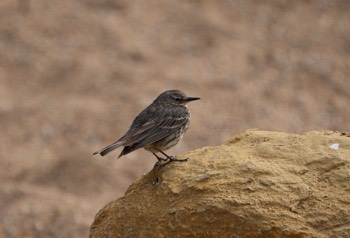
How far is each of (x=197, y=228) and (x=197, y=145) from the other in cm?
775

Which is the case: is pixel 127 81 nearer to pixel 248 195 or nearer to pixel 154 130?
pixel 154 130

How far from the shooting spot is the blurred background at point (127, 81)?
1394 centimetres

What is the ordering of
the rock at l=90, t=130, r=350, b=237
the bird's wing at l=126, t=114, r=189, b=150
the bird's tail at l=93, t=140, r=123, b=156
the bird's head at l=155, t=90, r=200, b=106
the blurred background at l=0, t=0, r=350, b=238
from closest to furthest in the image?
the rock at l=90, t=130, r=350, b=237 → the bird's tail at l=93, t=140, r=123, b=156 → the bird's wing at l=126, t=114, r=189, b=150 → the bird's head at l=155, t=90, r=200, b=106 → the blurred background at l=0, t=0, r=350, b=238

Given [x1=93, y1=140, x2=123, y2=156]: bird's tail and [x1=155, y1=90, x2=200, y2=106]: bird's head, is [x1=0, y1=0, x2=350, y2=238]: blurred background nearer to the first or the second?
[x1=155, y1=90, x2=200, y2=106]: bird's head

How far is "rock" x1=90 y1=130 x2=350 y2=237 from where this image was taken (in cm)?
699

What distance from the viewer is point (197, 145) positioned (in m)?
14.9

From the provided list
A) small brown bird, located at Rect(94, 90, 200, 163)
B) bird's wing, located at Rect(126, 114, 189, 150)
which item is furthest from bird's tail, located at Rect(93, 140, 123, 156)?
bird's wing, located at Rect(126, 114, 189, 150)

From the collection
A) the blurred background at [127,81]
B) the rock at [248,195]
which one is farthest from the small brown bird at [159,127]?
the blurred background at [127,81]

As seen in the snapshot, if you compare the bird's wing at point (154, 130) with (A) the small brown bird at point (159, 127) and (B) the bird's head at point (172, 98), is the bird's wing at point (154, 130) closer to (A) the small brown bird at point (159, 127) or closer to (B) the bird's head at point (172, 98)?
(A) the small brown bird at point (159, 127)

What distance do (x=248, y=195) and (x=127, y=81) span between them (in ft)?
30.9

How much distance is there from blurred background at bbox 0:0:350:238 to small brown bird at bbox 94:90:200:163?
16.1ft

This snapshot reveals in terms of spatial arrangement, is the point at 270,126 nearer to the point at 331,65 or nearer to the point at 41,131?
the point at 331,65

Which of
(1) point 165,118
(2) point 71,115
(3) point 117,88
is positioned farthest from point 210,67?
(1) point 165,118

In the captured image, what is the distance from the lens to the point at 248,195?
7172 millimetres
